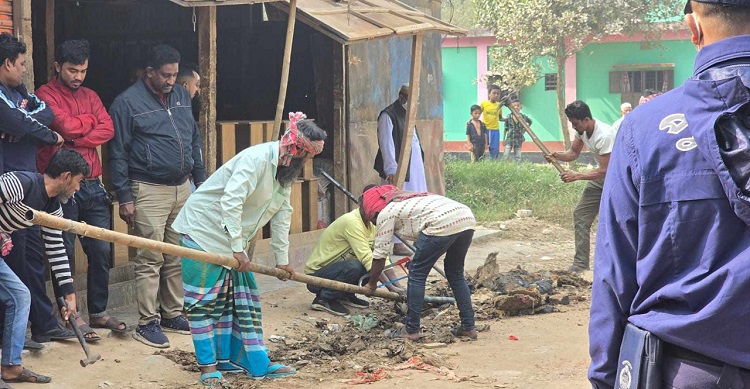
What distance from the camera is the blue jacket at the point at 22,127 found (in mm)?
5602

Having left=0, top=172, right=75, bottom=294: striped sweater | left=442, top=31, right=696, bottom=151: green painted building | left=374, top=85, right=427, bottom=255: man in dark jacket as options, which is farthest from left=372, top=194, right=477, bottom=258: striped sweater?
left=442, top=31, right=696, bottom=151: green painted building

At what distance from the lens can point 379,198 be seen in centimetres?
708

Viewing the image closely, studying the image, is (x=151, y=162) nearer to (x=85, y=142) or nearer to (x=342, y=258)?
(x=85, y=142)

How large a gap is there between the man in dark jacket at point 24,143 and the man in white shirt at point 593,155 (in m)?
5.33

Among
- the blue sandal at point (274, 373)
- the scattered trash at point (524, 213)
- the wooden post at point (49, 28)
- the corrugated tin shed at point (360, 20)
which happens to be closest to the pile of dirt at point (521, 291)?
the corrugated tin shed at point (360, 20)

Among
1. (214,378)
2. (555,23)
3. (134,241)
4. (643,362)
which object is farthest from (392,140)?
(555,23)

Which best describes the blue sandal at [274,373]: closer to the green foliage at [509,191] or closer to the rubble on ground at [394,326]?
the rubble on ground at [394,326]

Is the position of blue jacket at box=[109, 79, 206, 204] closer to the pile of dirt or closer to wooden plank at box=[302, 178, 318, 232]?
wooden plank at box=[302, 178, 318, 232]

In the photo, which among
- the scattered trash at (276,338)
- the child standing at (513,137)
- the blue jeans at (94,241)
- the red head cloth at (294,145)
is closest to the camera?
the red head cloth at (294,145)

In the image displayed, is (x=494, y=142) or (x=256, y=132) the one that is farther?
(x=494, y=142)

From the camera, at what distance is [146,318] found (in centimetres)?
654

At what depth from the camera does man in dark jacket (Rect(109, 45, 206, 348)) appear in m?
6.55

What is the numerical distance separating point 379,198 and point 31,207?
2.63m

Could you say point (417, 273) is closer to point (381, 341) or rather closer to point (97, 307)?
point (381, 341)
